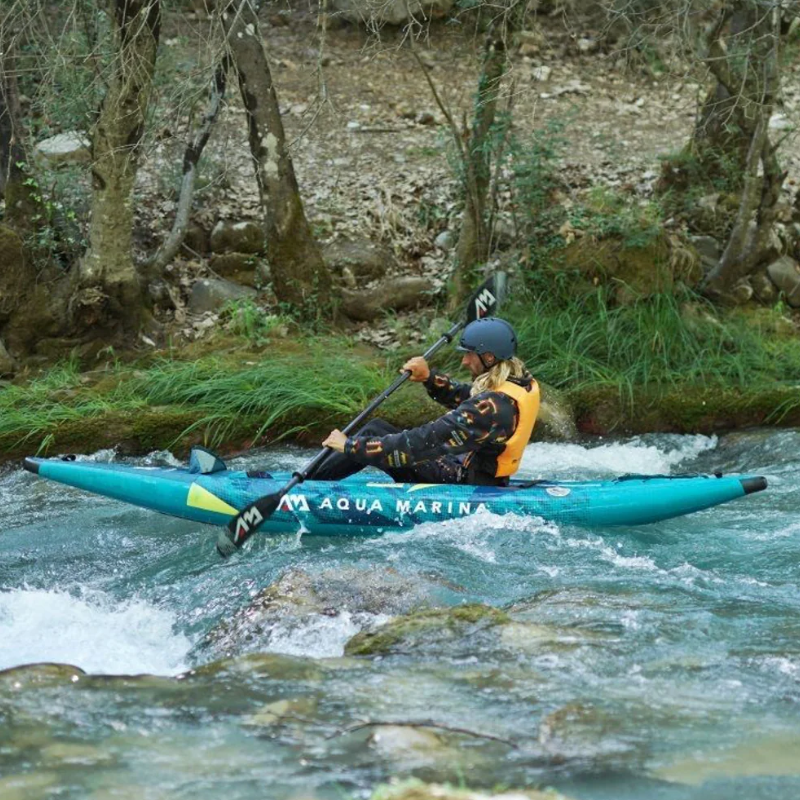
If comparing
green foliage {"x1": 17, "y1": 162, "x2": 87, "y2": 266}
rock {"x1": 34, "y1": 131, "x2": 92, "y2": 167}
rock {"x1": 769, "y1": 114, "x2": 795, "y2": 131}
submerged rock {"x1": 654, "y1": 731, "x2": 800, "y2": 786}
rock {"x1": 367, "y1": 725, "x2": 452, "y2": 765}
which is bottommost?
submerged rock {"x1": 654, "y1": 731, "x2": 800, "y2": 786}

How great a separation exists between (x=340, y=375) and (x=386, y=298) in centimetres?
140

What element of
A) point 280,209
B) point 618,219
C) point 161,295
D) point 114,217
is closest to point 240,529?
point 114,217

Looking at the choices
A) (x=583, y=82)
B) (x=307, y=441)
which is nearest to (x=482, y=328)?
(x=307, y=441)

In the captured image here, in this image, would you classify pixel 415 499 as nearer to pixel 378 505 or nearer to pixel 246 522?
pixel 378 505

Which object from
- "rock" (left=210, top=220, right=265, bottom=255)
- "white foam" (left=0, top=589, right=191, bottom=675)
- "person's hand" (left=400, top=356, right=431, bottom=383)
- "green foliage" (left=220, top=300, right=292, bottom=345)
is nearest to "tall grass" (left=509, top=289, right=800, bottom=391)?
"green foliage" (left=220, top=300, right=292, bottom=345)

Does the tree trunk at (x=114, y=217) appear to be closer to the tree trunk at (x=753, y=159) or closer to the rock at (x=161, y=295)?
the rock at (x=161, y=295)

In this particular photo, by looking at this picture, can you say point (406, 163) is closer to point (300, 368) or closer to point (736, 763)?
point (300, 368)

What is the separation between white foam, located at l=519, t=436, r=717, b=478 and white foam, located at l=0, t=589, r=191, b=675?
288cm

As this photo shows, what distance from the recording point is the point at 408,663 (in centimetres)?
347

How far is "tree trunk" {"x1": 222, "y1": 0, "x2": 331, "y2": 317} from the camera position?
8188mm

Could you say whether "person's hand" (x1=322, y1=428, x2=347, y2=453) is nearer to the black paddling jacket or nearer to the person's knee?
the black paddling jacket

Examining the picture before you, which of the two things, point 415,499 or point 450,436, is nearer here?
point 450,436

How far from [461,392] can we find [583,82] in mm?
7214

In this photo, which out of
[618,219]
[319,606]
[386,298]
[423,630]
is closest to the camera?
[423,630]
